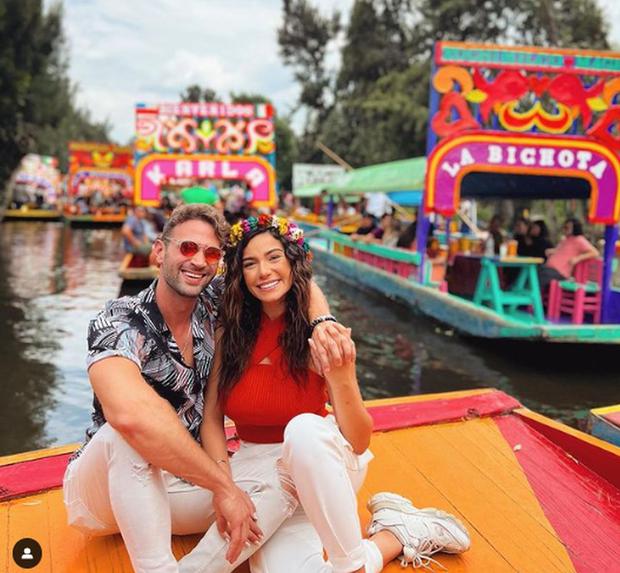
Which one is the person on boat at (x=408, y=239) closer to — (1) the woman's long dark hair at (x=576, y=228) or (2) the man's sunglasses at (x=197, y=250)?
(1) the woman's long dark hair at (x=576, y=228)

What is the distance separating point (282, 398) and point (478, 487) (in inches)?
44.2

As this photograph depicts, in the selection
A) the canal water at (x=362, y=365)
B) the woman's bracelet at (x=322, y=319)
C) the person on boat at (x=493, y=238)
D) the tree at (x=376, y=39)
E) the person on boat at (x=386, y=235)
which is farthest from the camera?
the tree at (x=376, y=39)

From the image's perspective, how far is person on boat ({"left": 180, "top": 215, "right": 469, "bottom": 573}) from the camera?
196 cm

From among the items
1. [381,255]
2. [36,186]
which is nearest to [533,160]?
[381,255]

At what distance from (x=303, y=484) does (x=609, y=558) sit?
1236mm

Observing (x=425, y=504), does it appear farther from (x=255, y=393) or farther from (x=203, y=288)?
(x=203, y=288)

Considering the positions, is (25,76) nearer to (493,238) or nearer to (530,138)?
(493,238)

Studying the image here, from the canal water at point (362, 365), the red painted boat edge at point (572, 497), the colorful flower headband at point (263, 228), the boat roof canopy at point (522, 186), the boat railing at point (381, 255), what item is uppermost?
the boat roof canopy at point (522, 186)

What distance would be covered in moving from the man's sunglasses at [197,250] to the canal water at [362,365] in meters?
3.20

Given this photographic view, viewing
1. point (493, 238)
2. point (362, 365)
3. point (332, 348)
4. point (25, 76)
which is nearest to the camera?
point (332, 348)

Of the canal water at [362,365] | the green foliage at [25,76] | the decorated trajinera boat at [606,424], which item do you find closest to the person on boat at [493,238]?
the canal water at [362,365]

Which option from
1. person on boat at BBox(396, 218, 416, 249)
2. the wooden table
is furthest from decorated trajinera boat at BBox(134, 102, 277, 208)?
the wooden table

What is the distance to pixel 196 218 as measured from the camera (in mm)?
2115

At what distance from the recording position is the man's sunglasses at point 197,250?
206cm
